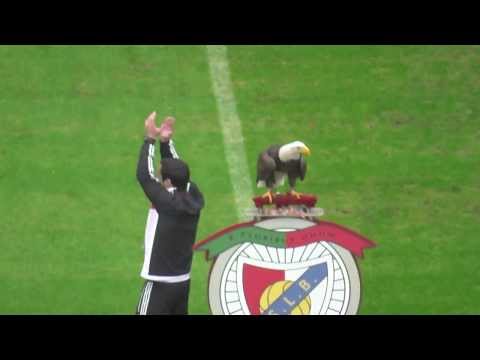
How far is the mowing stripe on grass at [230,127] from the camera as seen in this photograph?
13922 mm

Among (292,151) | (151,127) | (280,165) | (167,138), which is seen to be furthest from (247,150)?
(151,127)

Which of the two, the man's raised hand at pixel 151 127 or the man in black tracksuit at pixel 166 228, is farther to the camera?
the man's raised hand at pixel 151 127

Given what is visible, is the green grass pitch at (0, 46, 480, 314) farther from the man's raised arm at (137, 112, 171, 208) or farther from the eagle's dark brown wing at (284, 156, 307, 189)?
the man's raised arm at (137, 112, 171, 208)

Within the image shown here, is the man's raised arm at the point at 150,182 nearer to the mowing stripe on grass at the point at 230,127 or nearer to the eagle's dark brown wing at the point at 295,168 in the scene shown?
the eagle's dark brown wing at the point at 295,168

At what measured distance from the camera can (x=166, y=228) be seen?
32.0ft

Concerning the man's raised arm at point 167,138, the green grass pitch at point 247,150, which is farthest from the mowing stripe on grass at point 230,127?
the man's raised arm at point 167,138

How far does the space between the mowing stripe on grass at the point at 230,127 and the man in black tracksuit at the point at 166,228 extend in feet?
12.4

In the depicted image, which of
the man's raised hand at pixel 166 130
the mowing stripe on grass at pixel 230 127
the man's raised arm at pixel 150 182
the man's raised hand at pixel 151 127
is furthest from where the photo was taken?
the mowing stripe on grass at pixel 230 127

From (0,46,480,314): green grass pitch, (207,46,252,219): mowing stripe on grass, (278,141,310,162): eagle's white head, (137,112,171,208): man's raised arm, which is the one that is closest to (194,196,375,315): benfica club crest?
(137,112,171,208): man's raised arm

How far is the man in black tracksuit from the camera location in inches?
382

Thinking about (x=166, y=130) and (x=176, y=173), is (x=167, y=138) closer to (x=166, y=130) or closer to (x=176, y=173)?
(x=166, y=130)

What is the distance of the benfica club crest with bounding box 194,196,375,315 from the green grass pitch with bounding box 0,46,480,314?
9.11 feet

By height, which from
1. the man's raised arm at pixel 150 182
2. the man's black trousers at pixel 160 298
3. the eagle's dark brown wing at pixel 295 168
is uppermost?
the eagle's dark brown wing at pixel 295 168

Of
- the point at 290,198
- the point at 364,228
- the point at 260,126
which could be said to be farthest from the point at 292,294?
the point at 260,126
